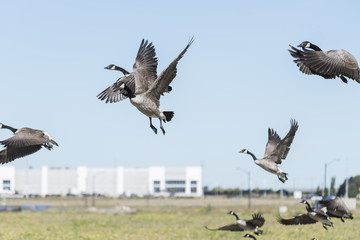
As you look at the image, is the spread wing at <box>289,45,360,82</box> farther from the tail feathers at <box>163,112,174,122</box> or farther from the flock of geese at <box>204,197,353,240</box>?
the flock of geese at <box>204,197,353,240</box>

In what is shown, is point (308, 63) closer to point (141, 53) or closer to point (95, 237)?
point (141, 53)

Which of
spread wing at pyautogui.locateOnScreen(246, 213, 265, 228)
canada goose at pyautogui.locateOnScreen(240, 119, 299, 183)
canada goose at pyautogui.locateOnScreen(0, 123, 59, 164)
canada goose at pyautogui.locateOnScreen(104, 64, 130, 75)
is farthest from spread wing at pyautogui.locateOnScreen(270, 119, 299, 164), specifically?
canada goose at pyautogui.locateOnScreen(0, 123, 59, 164)

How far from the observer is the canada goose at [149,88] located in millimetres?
13741

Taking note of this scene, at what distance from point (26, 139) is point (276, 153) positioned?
24.3ft

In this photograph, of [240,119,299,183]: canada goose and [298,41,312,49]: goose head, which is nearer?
[298,41,312,49]: goose head

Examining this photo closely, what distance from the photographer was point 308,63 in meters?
13.2

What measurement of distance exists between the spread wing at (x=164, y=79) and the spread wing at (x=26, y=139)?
238 centimetres

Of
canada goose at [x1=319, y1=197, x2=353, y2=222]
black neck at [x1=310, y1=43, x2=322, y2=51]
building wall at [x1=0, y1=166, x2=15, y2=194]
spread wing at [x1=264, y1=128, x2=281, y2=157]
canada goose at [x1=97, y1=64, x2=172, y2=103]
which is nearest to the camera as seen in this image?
black neck at [x1=310, y1=43, x2=322, y2=51]

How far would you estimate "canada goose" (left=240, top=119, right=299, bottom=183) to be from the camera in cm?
1806

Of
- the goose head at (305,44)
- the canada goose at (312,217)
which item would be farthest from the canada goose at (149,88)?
the canada goose at (312,217)

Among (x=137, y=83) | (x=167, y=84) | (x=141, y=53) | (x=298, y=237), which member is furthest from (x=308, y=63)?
(x=298, y=237)

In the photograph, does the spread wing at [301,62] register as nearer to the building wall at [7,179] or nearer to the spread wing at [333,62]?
the spread wing at [333,62]

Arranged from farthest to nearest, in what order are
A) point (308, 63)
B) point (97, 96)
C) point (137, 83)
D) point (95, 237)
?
point (95, 237), point (97, 96), point (137, 83), point (308, 63)

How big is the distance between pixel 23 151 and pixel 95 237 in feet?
119
